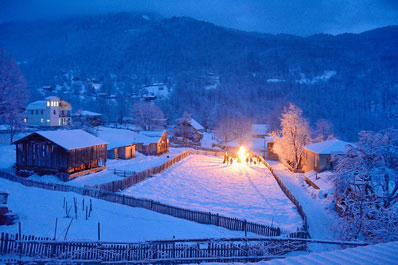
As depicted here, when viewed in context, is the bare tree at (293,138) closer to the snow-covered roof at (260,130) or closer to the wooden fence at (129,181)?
the wooden fence at (129,181)

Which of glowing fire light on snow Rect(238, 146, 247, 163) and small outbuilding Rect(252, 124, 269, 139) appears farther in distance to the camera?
small outbuilding Rect(252, 124, 269, 139)

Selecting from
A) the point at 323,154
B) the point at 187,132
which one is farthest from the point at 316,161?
the point at 187,132

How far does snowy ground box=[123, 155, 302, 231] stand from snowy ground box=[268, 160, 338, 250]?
1.10 metres

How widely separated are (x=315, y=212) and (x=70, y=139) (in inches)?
989

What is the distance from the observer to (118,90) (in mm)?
166000

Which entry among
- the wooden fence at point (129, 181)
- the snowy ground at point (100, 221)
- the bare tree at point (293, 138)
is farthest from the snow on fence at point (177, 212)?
the bare tree at point (293, 138)

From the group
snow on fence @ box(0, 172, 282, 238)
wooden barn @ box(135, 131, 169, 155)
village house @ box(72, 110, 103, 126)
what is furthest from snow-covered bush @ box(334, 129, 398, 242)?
village house @ box(72, 110, 103, 126)

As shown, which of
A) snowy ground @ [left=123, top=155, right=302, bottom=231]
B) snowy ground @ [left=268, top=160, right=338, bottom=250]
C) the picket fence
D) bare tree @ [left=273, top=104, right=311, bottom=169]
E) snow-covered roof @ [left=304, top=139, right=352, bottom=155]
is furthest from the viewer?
bare tree @ [left=273, top=104, right=311, bottom=169]

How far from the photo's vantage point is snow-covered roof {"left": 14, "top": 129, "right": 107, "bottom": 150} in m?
27.3

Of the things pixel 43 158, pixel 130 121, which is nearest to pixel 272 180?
pixel 43 158

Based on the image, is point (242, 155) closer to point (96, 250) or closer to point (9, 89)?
point (9, 89)

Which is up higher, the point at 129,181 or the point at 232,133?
the point at 232,133

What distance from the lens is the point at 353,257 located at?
20.3 feet

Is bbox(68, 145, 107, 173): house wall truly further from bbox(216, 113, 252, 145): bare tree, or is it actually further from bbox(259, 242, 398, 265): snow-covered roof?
bbox(216, 113, 252, 145): bare tree
